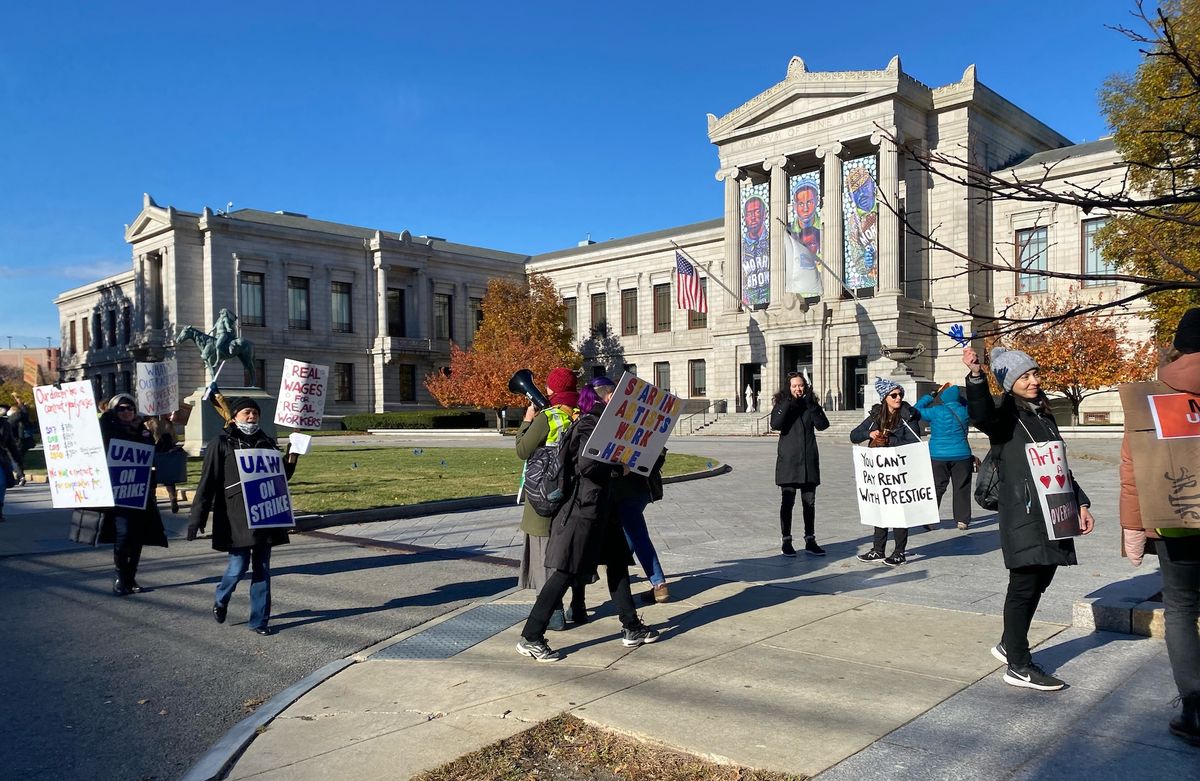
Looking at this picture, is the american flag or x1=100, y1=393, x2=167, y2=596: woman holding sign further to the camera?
the american flag

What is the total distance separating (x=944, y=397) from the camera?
37.0ft

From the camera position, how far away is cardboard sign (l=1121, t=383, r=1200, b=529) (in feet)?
13.6

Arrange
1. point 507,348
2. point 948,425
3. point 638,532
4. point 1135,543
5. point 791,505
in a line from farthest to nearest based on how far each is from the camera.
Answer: point 507,348 → point 948,425 → point 791,505 → point 638,532 → point 1135,543

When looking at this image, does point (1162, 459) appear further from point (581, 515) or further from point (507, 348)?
point (507, 348)

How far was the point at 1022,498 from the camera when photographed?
485 centimetres

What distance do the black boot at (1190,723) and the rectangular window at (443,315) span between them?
62.6m

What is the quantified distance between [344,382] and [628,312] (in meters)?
21.2

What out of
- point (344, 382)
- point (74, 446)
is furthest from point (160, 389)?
point (344, 382)

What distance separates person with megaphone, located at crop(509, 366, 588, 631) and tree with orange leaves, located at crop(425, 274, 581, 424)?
4243 centimetres

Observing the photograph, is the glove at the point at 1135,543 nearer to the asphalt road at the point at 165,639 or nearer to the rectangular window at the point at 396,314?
the asphalt road at the point at 165,639

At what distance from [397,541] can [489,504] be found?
11.2 feet

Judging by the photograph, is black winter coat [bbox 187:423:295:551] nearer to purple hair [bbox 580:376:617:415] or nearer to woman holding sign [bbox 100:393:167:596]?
woman holding sign [bbox 100:393:167:596]

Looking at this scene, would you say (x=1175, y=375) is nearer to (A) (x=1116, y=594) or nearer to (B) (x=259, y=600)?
(A) (x=1116, y=594)

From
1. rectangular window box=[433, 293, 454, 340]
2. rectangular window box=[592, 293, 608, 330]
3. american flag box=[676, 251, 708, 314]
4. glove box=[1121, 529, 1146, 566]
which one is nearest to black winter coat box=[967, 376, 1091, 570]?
glove box=[1121, 529, 1146, 566]
